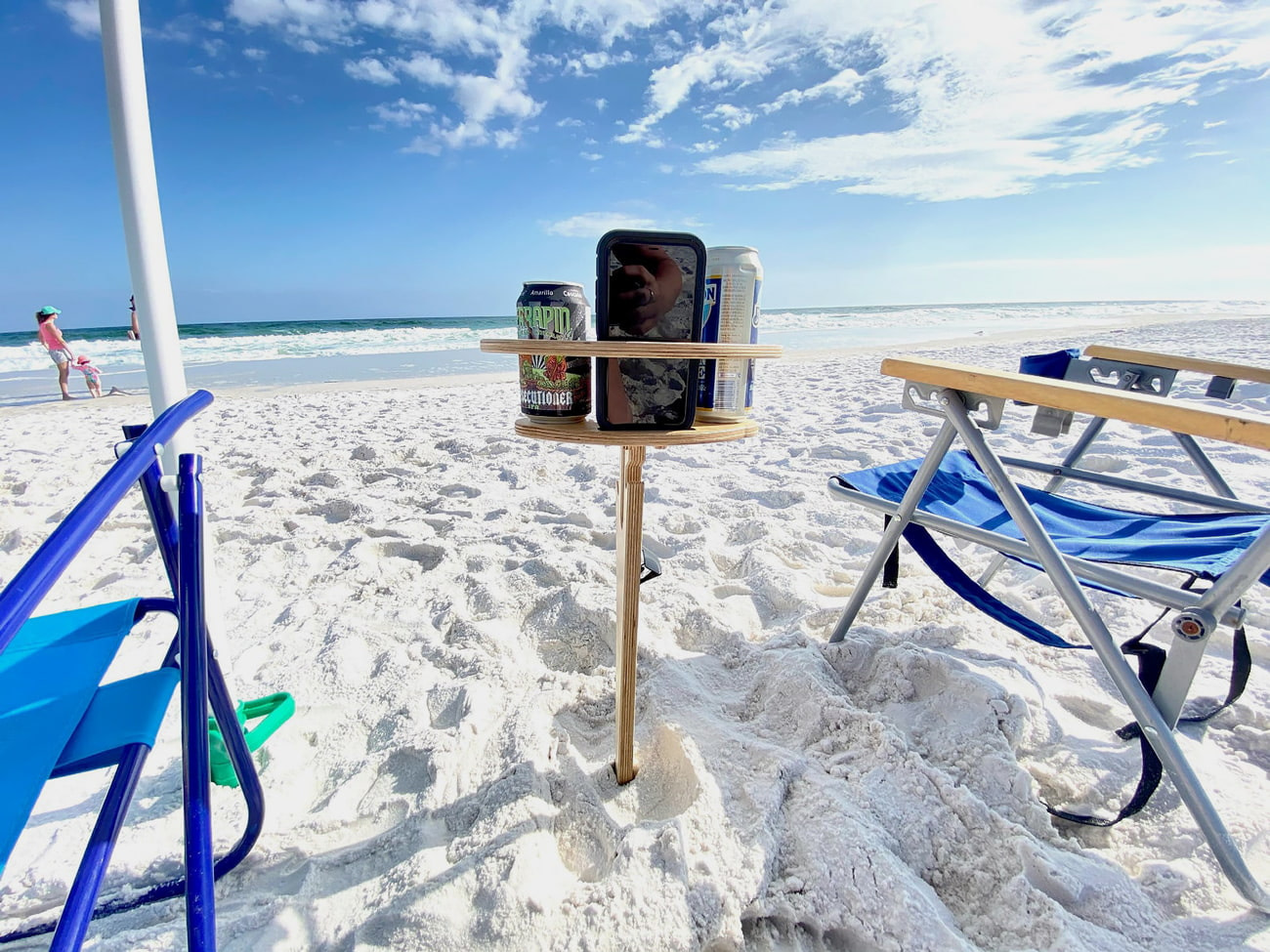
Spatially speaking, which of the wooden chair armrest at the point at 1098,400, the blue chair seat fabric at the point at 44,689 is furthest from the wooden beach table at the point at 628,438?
the blue chair seat fabric at the point at 44,689

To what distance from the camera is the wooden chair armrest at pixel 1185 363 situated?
1876mm

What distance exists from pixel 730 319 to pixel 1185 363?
1.78 metres

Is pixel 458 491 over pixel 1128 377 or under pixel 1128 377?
under

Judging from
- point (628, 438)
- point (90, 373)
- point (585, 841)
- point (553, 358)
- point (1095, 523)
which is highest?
point (553, 358)

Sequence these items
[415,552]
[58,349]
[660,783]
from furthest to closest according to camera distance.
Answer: [58,349] → [415,552] → [660,783]

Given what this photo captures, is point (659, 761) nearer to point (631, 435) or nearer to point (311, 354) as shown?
point (631, 435)

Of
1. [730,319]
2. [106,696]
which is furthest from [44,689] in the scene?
[730,319]

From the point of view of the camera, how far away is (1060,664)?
1.71 metres

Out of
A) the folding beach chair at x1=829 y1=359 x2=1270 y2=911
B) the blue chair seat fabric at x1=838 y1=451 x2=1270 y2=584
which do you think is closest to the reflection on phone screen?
the folding beach chair at x1=829 y1=359 x2=1270 y2=911

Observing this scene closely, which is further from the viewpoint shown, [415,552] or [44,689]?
[415,552]

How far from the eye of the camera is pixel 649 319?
3.34 ft

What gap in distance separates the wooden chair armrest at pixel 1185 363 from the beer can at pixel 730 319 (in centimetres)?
146

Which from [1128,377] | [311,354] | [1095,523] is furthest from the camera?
[311,354]

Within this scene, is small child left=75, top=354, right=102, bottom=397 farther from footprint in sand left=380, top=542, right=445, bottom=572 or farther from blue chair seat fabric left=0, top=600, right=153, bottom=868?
blue chair seat fabric left=0, top=600, right=153, bottom=868
